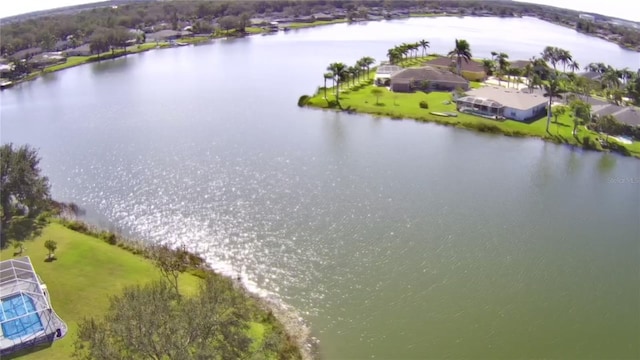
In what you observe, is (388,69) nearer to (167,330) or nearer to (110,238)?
(110,238)

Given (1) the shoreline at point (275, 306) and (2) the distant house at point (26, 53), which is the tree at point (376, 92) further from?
(2) the distant house at point (26, 53)

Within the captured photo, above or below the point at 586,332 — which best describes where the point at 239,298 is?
above

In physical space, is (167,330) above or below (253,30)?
below

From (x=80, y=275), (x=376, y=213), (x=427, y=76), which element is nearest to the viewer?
(x=80, y=275)

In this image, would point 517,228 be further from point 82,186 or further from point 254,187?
point 82,186

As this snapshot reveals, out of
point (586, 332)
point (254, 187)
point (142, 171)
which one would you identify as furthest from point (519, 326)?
point (142, 171)

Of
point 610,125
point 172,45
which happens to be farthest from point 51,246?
point 172,45
